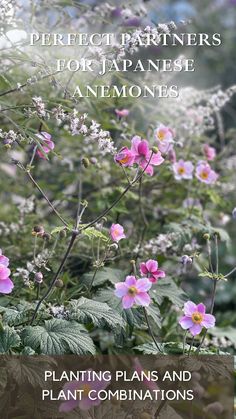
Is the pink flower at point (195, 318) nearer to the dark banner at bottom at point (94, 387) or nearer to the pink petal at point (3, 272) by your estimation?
the dark banner at bottom at point (94, 387)

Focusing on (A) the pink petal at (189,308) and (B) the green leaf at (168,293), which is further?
(B) the green leaf at (168,293)

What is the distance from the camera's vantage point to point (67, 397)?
1.48m

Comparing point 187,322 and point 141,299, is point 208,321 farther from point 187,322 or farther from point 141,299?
point 141,299

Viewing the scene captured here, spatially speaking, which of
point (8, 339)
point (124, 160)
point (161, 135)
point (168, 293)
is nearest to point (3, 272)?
point (8, 339)

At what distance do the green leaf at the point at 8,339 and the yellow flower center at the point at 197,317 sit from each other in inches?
15.7

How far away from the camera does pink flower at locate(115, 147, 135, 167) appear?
154cm

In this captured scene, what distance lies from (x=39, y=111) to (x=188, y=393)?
77 cm

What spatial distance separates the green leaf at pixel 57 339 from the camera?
138 cm

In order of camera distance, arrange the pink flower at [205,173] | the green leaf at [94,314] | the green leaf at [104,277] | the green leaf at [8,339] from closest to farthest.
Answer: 1. the green leaf at [8,339]
2. the green leaf at [94,314]
3. the green leaf at [104,277]
4. the pink flower at [205,173]

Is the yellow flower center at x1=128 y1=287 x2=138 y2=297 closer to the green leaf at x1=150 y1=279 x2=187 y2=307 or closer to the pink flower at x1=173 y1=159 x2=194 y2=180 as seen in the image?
the green leaf at x1=150 y1=279 x2=187 y2=307

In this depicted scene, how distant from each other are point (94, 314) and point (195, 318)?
0.23 metres

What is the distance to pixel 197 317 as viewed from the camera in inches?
59.0

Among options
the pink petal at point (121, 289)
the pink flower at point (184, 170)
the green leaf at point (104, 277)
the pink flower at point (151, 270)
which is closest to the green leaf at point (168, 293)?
the green leaf at point (104, 277)

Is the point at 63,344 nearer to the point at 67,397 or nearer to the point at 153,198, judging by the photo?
the point at 67,397
